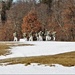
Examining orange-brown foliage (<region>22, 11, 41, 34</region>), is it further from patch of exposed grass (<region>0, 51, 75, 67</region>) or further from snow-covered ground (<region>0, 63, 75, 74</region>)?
snow-covered ground (<region>0, 63, 75, 74</region>)

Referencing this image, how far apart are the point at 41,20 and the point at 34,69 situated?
178ft

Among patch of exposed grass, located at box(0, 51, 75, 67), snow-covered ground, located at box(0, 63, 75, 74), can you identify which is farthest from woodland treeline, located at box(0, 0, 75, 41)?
snow-covered ground, located at box(0, 63, 75, 74)

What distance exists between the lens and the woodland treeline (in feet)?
192

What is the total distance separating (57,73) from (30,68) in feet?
5.59

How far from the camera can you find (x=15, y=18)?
70438mm

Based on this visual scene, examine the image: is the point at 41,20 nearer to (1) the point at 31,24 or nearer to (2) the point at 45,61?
(1) the point at 31,24

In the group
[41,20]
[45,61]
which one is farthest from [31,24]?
[45,61]

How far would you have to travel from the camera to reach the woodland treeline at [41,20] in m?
58.6

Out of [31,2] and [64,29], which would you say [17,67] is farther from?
[31,2]

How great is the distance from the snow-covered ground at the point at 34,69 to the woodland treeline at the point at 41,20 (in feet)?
131

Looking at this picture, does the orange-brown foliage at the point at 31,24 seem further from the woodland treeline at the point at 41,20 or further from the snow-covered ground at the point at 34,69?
the snow-covered ground at the point at 34,69

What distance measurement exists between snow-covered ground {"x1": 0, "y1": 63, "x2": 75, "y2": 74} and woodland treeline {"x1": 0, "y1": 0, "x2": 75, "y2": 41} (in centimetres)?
3991

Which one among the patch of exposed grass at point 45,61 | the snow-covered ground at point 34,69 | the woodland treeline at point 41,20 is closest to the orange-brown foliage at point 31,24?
the woodland treeline at point 41,20

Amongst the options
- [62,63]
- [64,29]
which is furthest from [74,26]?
[62,63]
